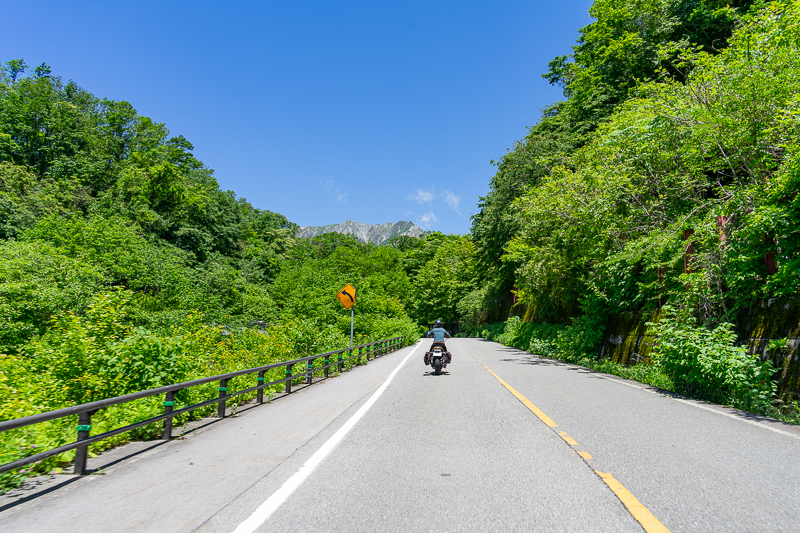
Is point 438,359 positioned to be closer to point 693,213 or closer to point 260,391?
point 260,391

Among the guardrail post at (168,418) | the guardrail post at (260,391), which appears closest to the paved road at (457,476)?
the guardrail post at (168,418)

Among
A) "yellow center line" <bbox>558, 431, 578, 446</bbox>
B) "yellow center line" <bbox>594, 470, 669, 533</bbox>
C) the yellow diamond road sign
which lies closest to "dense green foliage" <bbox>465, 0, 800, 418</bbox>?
"yellow center line" <bbox>558, 431, 578, 446</bbox>

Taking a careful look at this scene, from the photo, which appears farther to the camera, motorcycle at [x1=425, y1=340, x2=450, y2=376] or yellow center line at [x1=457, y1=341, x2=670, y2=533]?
motorcycle at [x1=425, y1=340, x2=450, y2=376]

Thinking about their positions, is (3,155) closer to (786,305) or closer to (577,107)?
(577,107)

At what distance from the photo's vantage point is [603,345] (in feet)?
59.6

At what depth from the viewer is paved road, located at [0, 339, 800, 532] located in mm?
3232

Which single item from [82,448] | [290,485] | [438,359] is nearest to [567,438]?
[290,485]

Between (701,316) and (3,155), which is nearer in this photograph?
(701,316)

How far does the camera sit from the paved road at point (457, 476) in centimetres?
323

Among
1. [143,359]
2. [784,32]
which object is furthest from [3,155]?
[784,32]

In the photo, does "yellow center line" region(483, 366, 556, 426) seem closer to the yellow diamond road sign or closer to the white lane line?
the white lane line

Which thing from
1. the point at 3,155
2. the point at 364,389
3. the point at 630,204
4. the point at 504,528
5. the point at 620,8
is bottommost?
the point at 364,389

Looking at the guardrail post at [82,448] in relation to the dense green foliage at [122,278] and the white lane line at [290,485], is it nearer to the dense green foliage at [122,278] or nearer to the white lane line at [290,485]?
the dense green foliage at [122,278]

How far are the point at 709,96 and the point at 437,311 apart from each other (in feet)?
194
